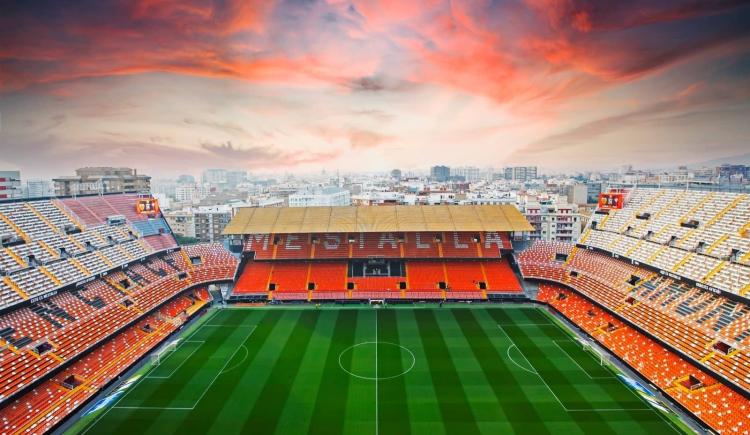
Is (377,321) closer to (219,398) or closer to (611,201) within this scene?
(219,398)

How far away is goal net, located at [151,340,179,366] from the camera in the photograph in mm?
25188

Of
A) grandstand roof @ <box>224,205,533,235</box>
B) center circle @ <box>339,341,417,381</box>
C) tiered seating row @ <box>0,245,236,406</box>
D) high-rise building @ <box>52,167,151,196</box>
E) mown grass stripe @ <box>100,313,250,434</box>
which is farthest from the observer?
high-rise building @ <box>52,167,151,196</box>

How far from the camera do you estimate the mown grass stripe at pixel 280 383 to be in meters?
19.1

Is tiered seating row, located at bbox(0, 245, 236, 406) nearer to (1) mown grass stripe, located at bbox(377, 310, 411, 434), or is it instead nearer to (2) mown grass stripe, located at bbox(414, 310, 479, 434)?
(1) mown grass stripe, located at bbox(377, 310, 411, 434)

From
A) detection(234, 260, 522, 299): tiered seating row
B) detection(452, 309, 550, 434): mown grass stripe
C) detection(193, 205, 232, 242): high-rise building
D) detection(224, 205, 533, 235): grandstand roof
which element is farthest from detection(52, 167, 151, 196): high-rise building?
detection(452, 309, 550, 434): mown grass stripe

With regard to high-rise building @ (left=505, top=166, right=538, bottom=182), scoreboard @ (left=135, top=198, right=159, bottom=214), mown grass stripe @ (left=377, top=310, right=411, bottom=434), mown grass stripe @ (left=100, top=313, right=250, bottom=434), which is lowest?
mown grass stripe @ (left=100, top=313, right=250, bottom=434)

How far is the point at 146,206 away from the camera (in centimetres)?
3997

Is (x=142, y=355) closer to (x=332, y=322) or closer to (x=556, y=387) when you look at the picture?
(x=332, y=322)

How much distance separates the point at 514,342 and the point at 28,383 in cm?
2758

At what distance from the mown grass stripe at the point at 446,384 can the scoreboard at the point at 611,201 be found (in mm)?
21644

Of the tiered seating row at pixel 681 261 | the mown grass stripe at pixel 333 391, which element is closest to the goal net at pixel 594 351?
the tiered seating row at pixel 681 261

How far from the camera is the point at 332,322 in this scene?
31141mm

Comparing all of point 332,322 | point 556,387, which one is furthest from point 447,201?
point 556,387

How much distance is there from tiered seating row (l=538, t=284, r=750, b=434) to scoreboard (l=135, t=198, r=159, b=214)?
38.9m
